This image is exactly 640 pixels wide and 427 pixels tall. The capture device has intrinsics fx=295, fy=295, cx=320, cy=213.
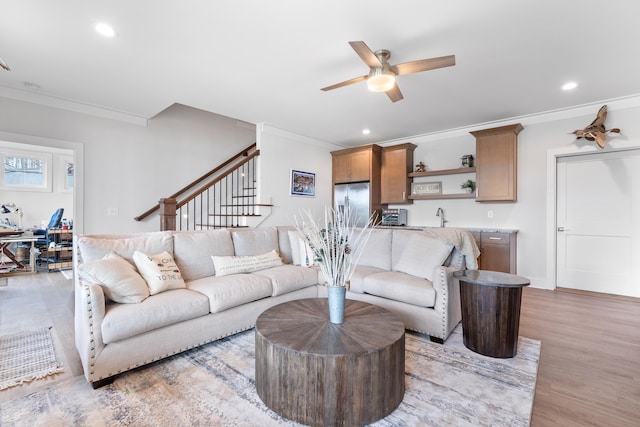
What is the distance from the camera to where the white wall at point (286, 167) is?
490cm

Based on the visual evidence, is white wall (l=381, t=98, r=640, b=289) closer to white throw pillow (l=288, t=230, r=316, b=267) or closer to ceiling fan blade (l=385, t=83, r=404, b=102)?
ceiling fan blade (l=385, t=83, r=404, b=102)

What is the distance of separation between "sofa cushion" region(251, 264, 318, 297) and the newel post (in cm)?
148

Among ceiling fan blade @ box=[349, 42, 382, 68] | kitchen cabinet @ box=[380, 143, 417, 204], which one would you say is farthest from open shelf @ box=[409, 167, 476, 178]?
ceiling fan blade @ box=[349, 42, 382, 68]

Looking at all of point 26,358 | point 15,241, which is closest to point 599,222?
point 26,358

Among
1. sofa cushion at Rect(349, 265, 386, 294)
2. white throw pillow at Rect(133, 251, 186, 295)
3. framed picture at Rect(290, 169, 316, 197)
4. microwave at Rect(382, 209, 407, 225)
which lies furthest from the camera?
microwave at Rect(382, 209, 407, 225)

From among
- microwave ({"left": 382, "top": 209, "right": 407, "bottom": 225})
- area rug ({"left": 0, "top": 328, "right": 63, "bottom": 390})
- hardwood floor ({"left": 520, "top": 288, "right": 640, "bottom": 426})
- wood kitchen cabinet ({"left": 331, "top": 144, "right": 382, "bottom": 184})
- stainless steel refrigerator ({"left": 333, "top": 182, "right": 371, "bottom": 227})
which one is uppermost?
wood kitchen cabinet ({"left": 331, "top": 144, "right": 382, "bottom": 184})

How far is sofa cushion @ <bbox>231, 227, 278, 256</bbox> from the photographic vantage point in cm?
315

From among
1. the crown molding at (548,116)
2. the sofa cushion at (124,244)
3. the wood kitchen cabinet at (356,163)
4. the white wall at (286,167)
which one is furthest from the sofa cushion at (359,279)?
the crown molding at (548,116)

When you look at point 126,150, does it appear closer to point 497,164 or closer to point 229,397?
point 229,397

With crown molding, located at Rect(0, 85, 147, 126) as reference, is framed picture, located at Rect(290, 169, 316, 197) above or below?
below

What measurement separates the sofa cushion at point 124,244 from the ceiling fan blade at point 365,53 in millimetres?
2247

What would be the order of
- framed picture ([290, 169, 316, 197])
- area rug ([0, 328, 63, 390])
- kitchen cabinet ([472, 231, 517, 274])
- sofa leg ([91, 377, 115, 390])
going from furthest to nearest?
framed picture ([290, 169, 316, 197]) → kitchen cabinet ([472, 231, 517, 274]) → area rug ([0, 328, 63, 390]) → sofa leg ([91, 377, 115, 390])

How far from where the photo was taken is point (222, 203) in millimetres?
5578

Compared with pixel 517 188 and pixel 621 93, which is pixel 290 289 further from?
pixel 621 93
